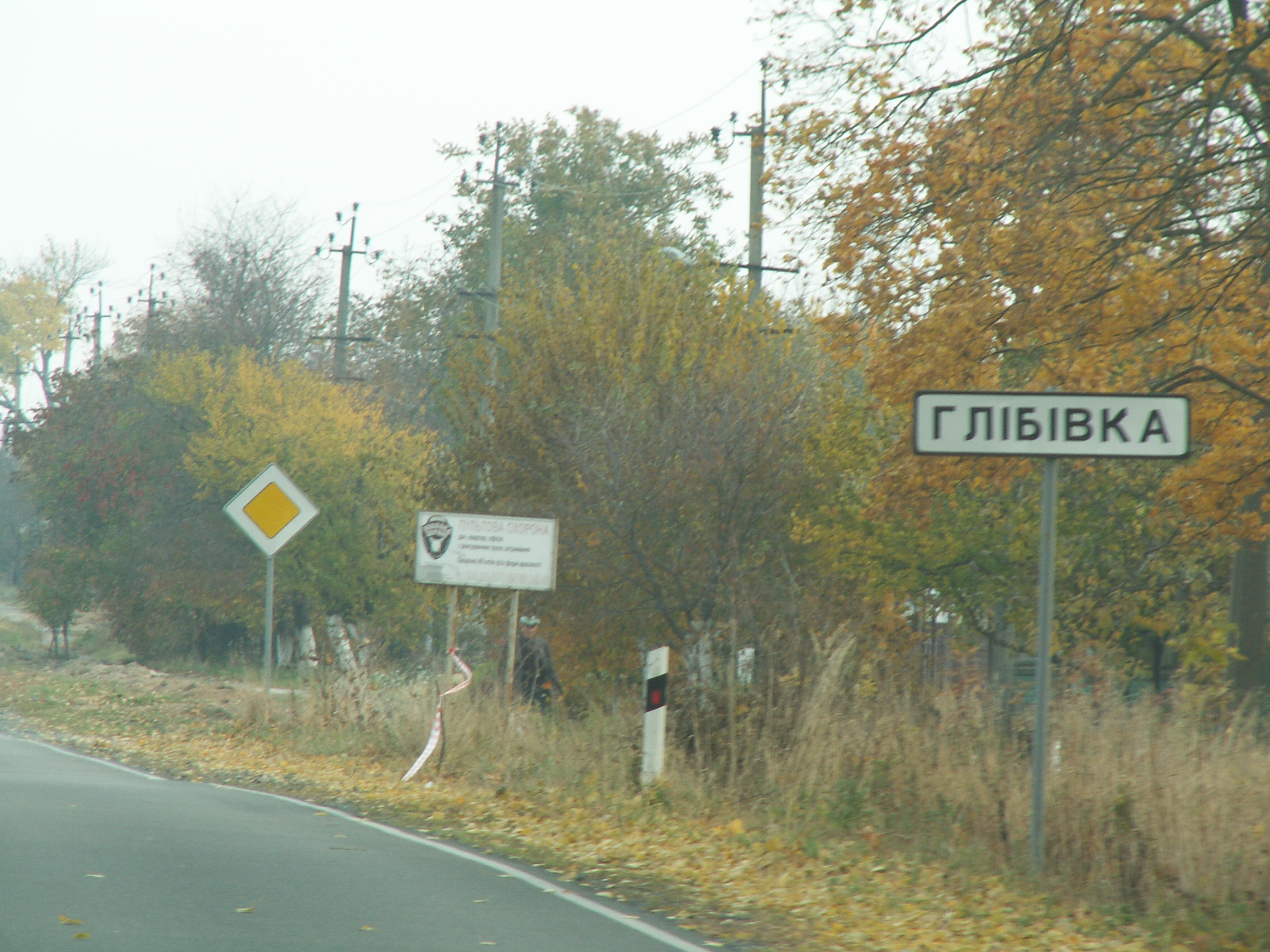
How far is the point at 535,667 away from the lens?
58.4 ft

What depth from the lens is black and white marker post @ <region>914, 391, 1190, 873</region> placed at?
26.0ft

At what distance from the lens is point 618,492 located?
17281mm

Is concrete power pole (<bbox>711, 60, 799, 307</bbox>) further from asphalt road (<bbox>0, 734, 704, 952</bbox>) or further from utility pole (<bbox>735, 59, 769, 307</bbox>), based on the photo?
asphalt road (<bbox>0, 734, 704, 952</bbox>)

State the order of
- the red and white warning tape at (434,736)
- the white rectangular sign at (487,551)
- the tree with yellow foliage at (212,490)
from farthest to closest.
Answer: the tree with yellow foliage at (212,490) → the white rectangular sign at (487,551) → the red and white warning tape at (434,736)

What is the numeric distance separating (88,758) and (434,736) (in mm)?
4579

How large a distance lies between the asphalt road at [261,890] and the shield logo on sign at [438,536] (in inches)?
170

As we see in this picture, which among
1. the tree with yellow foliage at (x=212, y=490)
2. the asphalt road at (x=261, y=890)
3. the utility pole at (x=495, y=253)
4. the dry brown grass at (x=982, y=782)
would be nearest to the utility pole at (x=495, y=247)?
the utility pole at (x=495, y=253)

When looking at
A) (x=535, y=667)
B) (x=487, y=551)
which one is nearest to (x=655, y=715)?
(x=487, y=551)

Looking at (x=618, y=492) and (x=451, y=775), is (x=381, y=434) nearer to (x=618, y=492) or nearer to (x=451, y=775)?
(x=618, y=492)

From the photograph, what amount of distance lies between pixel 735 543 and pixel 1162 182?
5855mm

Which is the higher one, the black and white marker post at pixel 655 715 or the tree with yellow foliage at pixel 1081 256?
the tree with yellow foliage at pixel 1081 256

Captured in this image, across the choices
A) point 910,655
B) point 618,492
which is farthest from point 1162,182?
point 618,492

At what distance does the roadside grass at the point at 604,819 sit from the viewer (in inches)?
311

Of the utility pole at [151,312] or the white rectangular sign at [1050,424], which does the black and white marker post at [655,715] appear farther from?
the utility pole at [151,312]
